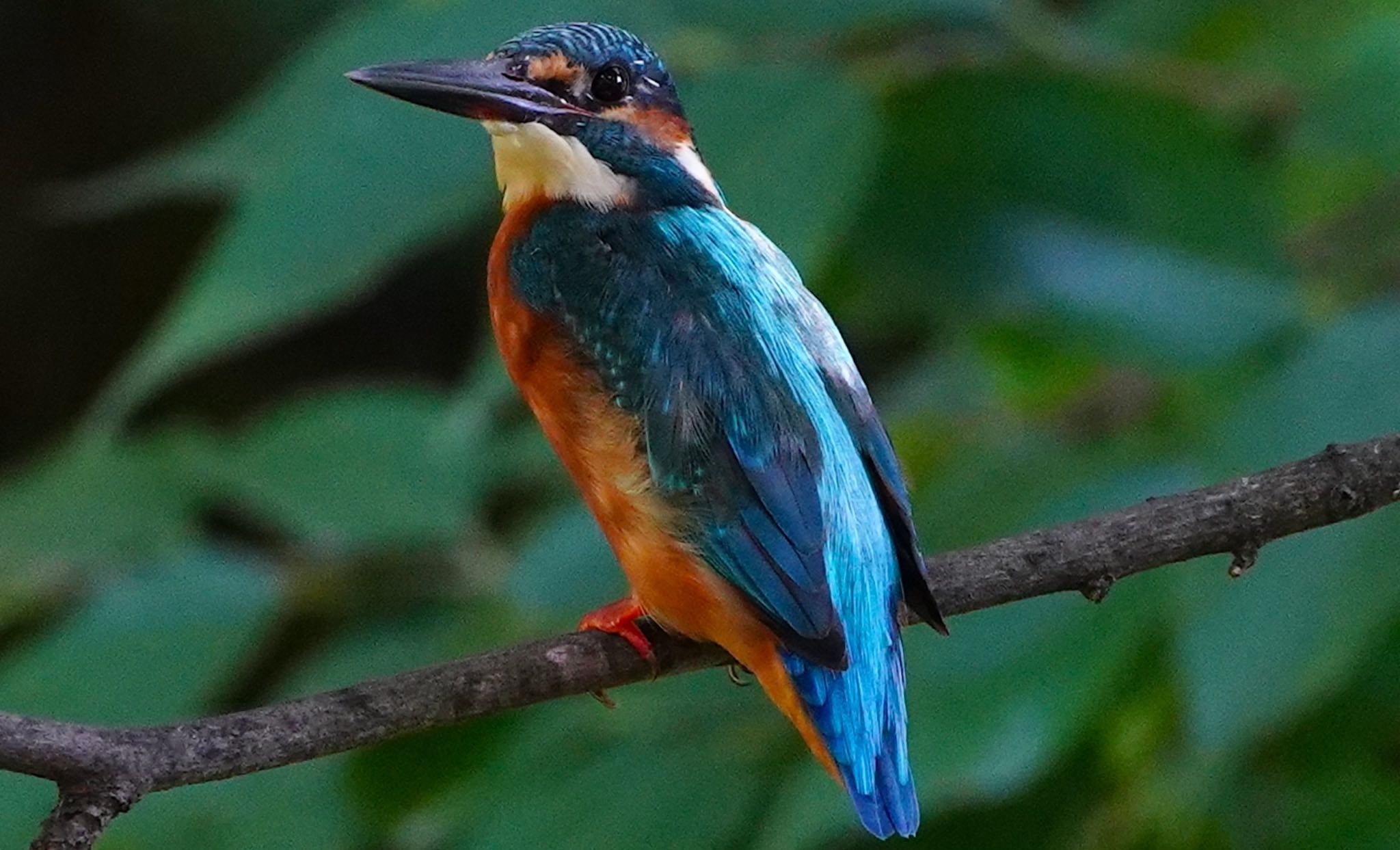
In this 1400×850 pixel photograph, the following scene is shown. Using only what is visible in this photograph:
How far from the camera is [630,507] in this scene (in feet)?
5.43

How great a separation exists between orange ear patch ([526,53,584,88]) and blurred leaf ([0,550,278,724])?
73 centimetres

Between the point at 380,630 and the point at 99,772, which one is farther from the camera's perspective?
the point at 380,630

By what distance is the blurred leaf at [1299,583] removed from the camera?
1650 millimetres

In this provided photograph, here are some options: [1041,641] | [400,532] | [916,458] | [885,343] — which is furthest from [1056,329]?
[885,343]

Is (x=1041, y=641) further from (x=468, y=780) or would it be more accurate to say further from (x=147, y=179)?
(x=147, y=179)

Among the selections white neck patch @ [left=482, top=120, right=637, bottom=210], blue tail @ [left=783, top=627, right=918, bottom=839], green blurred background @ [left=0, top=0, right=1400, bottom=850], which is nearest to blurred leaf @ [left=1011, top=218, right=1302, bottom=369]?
green blurred background @ [left=0, top=0, right=1400, bottom=850]

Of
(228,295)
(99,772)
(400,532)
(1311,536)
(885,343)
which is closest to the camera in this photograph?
(99,772)

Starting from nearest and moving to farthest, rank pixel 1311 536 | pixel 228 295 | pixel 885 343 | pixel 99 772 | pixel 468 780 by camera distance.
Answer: pixel 99 772 < pixel 1311 536 < pixel 228 295 < pixel 468 780 < pixel 885 343

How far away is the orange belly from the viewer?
63.0 inches

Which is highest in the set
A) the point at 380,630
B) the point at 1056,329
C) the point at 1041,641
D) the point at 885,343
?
the point at 1056,329

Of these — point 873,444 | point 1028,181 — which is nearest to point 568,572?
point 873,444

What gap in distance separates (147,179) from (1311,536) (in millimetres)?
1391

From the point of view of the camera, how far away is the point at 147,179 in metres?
2.31

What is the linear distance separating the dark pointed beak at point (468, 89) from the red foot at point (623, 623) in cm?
46
